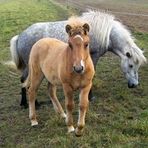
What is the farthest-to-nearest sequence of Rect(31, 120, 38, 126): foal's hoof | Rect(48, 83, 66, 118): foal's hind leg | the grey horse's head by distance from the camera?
the grey horse's head → Rect(48, 83, 66, 118): foal's hind leg → Rect(31, 120, 38, 126): foal's hoof

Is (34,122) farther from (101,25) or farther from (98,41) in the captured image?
(101,25)

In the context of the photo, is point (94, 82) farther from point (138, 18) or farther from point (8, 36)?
point (138, 18)

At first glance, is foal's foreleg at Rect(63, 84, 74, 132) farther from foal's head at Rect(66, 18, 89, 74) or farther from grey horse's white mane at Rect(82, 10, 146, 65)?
grey horse's white mane at Rect(82, 10, 146, 65)

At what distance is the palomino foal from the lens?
206 inches

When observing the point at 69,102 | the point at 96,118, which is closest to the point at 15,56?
the point at 96,118

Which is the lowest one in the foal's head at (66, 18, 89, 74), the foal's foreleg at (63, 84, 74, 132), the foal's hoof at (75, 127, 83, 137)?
the foal's hoof at (75, 127, 83, 137)

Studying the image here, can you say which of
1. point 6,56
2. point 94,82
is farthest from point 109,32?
point 6,56

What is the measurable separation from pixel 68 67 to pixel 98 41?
264 centimetres

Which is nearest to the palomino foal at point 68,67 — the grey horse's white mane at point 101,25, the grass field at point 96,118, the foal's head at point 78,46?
the foal's head at point 78,46

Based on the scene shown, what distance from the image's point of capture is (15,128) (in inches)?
254

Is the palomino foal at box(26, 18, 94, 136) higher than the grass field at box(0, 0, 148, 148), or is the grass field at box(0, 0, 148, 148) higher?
the palomino foal at box(26, 18, 94, 136)

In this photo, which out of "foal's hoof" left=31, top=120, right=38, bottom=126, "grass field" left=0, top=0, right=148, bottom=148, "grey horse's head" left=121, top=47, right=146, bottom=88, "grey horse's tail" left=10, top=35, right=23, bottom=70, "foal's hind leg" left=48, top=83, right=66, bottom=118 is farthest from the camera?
"grey horse's tail" left=10, top=35, right=23, bottom=70

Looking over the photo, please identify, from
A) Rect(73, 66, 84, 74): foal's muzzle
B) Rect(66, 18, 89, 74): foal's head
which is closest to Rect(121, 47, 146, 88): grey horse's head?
Rect(66, 18, 89, 74): foal's head

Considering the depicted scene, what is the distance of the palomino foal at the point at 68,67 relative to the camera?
17.2ft
